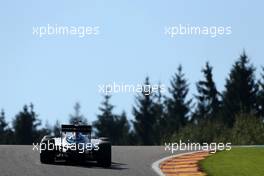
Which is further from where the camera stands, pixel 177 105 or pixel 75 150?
pixel 177 105

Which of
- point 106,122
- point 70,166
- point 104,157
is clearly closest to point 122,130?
point 106,122

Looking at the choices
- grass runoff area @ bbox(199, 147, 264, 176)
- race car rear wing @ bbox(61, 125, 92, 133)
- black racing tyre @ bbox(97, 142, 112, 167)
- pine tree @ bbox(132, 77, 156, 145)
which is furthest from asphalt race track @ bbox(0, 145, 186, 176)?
pine tree @ bbox(132, 77, 156, 145)

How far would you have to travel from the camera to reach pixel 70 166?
62.2 feet

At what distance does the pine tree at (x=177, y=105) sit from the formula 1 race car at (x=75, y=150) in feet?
209

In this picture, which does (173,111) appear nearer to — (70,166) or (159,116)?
(159,116)

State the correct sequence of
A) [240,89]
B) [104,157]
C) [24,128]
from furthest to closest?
1. [24,128]
2. [240,89]
3. [104,157]

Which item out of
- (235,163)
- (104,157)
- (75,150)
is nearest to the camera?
(104,157)

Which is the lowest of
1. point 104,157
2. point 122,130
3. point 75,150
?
point 104,157

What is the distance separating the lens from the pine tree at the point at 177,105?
85556mm

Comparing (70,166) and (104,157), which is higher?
(104,157)

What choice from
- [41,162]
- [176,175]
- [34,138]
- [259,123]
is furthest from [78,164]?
[34,138]

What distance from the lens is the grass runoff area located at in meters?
17.8

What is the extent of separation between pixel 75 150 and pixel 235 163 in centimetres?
439

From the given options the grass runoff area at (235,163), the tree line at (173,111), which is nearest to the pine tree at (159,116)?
the tree line at (173,111)
